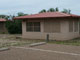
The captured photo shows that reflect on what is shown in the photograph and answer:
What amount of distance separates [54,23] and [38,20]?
2.24 meters

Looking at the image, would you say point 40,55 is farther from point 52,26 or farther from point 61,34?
point 52,26

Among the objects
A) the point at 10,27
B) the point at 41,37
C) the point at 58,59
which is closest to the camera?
the point at 58,59

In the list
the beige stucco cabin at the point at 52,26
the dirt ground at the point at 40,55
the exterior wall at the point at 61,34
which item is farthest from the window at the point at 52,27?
the dirt ground at the point at 40,55

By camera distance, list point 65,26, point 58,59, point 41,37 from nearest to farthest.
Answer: point 58,59 → point 65,26 → point 41,37

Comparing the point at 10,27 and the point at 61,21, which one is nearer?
the point at 61,21

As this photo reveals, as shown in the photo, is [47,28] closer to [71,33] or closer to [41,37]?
[41,37]

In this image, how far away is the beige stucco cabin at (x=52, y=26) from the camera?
64.5ft

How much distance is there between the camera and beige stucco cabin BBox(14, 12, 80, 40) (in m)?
19.7

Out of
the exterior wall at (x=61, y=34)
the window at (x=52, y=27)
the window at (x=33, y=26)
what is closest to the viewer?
the exterior wall at (x=61, y=34)

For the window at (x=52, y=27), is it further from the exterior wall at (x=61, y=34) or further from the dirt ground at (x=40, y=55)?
the dirt ground at (x=40, y=55)

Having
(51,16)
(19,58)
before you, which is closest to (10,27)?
(51,16)

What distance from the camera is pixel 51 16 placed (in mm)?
20000

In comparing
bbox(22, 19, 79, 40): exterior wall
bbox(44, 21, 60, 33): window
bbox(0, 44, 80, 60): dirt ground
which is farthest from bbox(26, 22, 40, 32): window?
bbox(0, 44, 80, 60): dirt ground

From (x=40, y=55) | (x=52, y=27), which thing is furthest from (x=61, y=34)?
(x=40, y=55)
